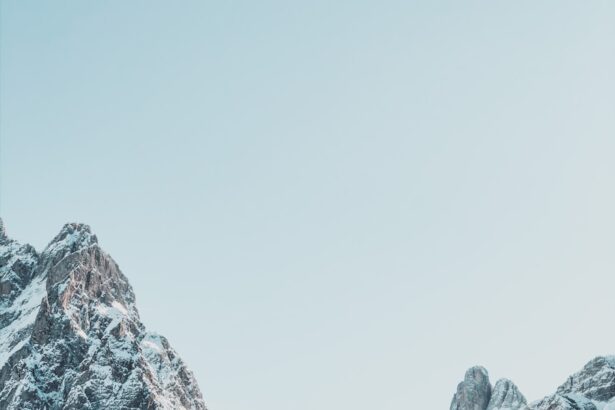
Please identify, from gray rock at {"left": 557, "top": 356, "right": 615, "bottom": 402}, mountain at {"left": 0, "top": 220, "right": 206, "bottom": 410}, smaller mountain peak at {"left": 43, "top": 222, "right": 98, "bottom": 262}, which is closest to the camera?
mountain at {"left": 0, "top": 220, "right": 206, "bottom": 410}

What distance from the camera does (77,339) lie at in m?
161

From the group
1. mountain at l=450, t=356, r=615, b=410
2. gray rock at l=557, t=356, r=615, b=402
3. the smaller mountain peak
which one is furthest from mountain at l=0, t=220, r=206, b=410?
gray rock at l=557, t=356, r=615, b=402

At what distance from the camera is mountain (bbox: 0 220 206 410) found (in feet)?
504

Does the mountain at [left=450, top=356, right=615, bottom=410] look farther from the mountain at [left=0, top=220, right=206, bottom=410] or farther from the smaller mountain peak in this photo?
the smaller mountain peak

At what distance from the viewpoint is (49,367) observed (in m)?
156

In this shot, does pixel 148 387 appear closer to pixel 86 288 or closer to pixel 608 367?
pixel 86 288

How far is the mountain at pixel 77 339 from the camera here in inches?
6043

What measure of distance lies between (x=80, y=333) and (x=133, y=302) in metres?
33.9

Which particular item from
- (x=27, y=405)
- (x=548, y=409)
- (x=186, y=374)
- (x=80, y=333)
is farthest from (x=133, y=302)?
(x=548, y=409)

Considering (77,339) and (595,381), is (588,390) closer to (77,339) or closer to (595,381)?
(595,381)

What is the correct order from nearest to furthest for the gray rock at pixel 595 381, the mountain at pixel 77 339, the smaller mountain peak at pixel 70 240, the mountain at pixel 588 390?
the mountain at pixel 588 390 → the mountain at pixel 77 339 → the gray rock at pixel 595 381 → the smaller mountain peak at pixel 70 240

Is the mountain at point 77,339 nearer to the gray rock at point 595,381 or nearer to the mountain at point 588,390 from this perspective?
the mountain at point 588,390

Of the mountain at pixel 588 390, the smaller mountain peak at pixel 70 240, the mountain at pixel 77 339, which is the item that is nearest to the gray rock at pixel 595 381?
the mountain at pixel 588 390

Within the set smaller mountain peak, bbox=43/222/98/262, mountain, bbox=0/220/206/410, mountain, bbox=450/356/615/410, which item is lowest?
mountain, bbox=450/356/615/410
